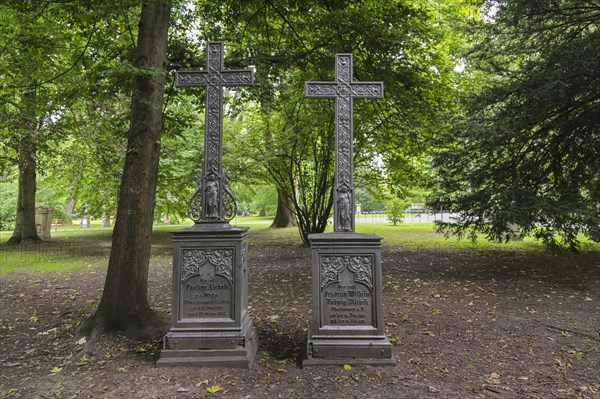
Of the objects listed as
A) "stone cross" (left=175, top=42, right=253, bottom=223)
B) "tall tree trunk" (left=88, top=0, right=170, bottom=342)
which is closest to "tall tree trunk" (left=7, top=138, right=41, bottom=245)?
"tall tree trunk" (left=88, top=0, right=170, bottom=342)

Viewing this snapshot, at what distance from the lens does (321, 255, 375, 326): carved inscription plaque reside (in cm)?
449

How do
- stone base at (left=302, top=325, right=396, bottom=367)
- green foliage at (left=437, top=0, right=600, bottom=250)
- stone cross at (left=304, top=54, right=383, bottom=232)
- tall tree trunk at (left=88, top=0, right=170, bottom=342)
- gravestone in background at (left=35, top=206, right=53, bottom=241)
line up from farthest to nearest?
1. gravestone in background at (left=35, top=206, right=53, bottom=241)
2. green foliage at (left=437, top=0, right=600, bottom=250)
3. tall tree trunk at (left=88, top=0, right=170, bottom=342)
4. stone cross at (left=304, top=54, right=383, bottom=232)
5. stone base at (left=302, top=325, right=396, bottom=367)

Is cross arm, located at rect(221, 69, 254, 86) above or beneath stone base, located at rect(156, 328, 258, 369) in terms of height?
above

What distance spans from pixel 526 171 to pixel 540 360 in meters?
5.83

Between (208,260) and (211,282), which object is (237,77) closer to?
(208,260)

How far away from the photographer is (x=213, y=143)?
486cm

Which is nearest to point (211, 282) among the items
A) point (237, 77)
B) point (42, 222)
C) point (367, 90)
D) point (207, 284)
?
point (207, 284)

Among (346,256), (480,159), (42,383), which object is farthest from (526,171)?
(42,383)

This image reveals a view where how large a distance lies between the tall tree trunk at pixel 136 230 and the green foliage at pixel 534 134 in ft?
21.5

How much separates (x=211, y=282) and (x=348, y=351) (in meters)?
1.81

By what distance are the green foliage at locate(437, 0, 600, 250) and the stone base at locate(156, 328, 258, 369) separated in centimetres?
599

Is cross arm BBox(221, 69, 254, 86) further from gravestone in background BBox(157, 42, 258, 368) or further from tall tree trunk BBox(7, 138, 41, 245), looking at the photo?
tall tree trunk BBox(7, 138, 41, 245)

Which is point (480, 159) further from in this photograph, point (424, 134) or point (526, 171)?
point (424, 134)

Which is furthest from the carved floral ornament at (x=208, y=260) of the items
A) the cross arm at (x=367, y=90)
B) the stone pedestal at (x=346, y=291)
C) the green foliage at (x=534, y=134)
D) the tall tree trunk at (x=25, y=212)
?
the tall tree trunk at (x=25, y=212)
